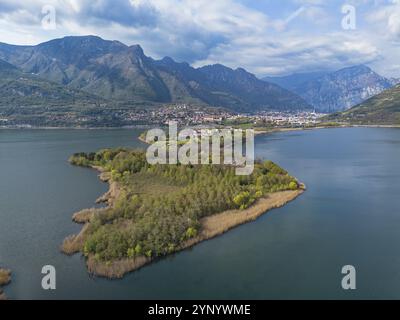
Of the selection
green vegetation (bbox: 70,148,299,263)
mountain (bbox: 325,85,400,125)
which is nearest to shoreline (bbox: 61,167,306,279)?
green vegetation (bbox: 70,148,299,263)

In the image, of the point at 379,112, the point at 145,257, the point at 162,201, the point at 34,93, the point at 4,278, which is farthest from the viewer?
the point at 34,93

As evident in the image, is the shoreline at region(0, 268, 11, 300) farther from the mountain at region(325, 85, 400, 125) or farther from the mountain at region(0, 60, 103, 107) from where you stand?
the mountain at region(0, 60, 103, 107)

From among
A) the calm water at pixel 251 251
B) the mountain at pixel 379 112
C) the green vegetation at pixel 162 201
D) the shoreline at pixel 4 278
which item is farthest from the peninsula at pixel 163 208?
the mountain at pixel 379 112

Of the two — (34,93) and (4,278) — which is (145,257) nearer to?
(4,278)

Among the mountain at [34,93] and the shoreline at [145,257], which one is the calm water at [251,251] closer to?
the shoreline at [145,257]

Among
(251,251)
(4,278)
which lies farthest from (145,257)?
(4,278)

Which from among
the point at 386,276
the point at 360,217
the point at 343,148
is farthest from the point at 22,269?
the point at 343,148

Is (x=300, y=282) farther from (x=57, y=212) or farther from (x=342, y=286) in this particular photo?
(x=57, y=212)
